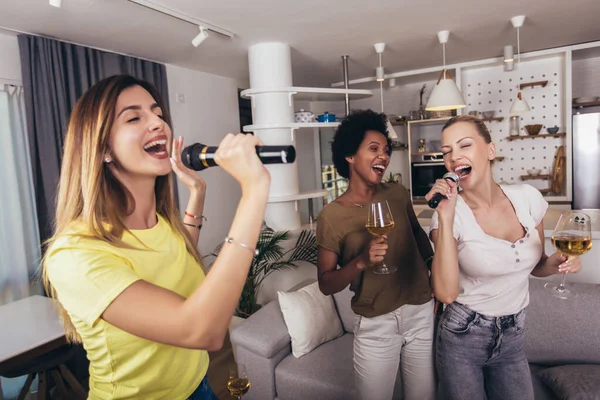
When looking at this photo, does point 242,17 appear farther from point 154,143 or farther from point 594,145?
point 594,145

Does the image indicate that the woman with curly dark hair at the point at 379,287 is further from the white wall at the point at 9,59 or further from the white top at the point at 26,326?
the white wall at the point at 9,59

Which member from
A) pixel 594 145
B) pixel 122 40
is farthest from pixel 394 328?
pixel 594 145

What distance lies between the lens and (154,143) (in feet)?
3.08

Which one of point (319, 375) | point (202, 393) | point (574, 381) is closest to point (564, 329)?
point (574, 381)

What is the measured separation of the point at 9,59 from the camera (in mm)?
2852

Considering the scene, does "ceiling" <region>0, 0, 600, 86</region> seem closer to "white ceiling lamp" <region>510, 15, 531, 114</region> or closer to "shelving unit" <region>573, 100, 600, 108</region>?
"white ceiling lamp" <region>510, 15, 531, 114</region>

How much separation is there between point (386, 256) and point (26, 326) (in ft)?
6.47

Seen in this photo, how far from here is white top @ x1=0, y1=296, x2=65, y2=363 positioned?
6.39ft

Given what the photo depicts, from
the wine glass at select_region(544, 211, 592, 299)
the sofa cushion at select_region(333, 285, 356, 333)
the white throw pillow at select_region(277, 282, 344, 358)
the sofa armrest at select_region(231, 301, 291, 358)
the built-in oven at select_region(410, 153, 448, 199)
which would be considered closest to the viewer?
the wine glass at select_region(544, 211, 592, 299)

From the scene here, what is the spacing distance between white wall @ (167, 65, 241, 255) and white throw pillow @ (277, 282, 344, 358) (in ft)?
7.04

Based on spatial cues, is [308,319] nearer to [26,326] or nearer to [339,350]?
[339,350]

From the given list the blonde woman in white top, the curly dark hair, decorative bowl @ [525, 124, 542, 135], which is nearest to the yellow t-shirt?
the blonde woman in white top

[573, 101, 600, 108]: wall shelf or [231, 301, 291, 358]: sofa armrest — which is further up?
[573, 101, 600, 108]: wall shelf

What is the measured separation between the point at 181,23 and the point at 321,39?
3.91 feet
